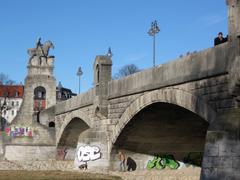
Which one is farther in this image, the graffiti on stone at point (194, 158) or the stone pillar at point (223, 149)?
the graffiti on stone at point (194, 158)

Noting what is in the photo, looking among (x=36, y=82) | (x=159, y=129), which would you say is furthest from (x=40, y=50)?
(x=159, y=129)

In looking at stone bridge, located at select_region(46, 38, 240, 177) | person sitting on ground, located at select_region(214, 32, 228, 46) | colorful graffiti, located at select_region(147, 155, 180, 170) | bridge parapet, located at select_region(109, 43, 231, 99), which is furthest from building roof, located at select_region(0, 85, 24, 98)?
person sitting on ground, located at select_region(214, 32, 228, 46)

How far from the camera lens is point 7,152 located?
51.8 metres

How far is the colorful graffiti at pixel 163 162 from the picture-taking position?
33.3m

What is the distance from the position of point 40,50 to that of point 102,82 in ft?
87.9

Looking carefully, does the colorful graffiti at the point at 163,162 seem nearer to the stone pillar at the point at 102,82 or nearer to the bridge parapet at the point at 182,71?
the stone pillar at the point at 102,82

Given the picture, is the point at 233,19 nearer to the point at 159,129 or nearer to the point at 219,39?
the point at 219,39

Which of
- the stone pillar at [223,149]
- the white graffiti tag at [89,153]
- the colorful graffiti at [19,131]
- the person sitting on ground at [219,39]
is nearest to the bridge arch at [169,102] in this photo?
the white graffiti tag at [89,153]

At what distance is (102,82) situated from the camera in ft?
108

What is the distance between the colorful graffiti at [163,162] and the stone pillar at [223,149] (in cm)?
1859

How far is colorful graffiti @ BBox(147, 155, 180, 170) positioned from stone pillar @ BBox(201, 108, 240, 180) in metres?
18.6

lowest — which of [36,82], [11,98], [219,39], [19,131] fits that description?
[19,131]

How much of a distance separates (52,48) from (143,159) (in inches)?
1161

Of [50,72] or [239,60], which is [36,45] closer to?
[50,72]
